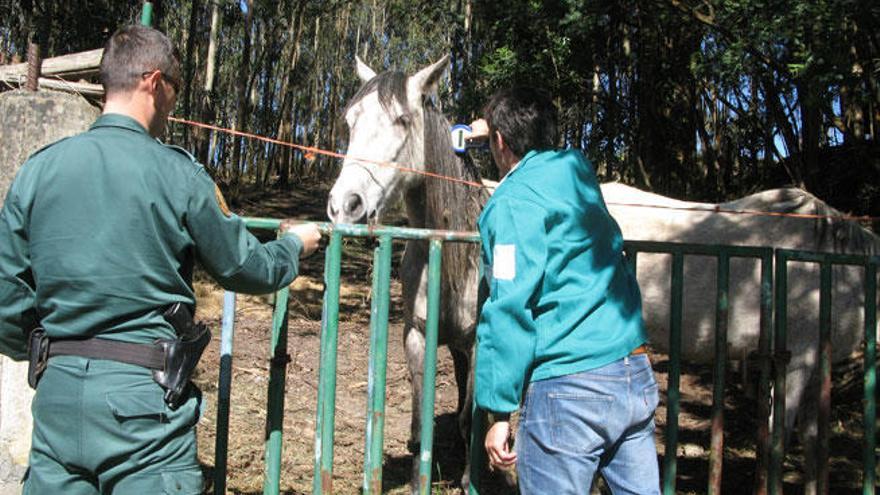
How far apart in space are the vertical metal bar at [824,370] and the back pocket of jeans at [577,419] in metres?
1.73

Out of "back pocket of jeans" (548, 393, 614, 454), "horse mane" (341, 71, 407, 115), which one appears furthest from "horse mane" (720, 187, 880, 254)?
"back pocket of jeans" (548, 393, 614, 454)

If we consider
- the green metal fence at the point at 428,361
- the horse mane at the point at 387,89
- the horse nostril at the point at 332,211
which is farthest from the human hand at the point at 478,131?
the green metal fence at the point at 428,361

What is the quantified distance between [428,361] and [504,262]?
2.86 feet

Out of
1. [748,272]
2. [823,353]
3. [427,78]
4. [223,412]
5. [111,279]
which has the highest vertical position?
[427,78]

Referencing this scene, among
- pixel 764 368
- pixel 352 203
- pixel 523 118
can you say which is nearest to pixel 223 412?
pixel 523 118

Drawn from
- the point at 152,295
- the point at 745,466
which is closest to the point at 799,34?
the point at 745,466

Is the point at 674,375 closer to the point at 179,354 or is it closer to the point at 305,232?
the point at 305,232

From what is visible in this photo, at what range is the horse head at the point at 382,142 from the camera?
12.8 ft

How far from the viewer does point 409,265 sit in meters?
4.43

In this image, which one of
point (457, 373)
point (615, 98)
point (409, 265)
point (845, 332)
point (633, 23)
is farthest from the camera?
point (615, 98)

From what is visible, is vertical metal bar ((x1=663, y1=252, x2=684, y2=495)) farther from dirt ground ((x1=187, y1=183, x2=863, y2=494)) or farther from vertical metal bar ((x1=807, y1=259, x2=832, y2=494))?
dirt ground ((x1=187, y1=183, x2=863, y2=494))

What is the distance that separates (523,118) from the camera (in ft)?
7.39

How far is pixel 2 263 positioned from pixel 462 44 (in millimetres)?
21535

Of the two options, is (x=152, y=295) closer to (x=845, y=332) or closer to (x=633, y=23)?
(x=845, y=332)
